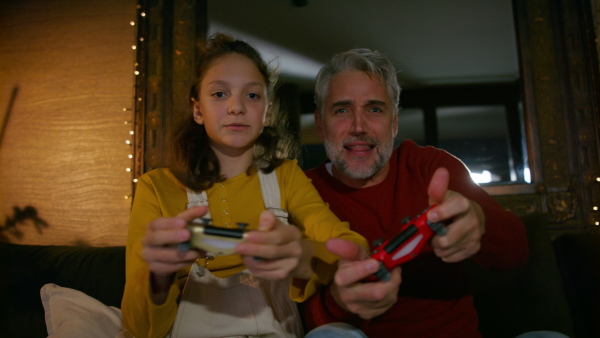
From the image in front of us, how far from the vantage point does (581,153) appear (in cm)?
182

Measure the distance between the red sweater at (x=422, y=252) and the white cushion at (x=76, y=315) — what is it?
23.1 inches

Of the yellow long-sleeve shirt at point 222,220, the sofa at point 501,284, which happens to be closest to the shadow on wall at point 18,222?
the sofa at point 501,284

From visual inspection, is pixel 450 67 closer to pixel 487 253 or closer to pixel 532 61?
pixel 532 61

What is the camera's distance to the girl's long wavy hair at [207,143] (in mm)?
939

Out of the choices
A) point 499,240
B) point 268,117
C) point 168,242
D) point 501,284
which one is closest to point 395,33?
point 268,117

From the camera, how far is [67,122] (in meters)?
2.07

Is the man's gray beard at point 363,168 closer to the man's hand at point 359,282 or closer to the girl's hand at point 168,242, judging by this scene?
the man's hand at point 359,282

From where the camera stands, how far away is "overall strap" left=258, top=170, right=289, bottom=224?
0.94 meters

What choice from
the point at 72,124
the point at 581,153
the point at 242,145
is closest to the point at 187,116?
the point at 242,145

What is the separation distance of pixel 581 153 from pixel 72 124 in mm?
2650

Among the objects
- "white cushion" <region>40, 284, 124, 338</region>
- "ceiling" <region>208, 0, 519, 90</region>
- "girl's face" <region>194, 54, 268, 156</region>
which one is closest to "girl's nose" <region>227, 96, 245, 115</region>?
"girl's face" <region>194, 54, 268, 156</region>

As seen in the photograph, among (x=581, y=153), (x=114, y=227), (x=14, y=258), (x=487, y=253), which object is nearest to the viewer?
(x=487, y=253)

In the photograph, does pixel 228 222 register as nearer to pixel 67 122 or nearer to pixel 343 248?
pixel 343 248

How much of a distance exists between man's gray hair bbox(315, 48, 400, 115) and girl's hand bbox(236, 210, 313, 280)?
72 centimetres
